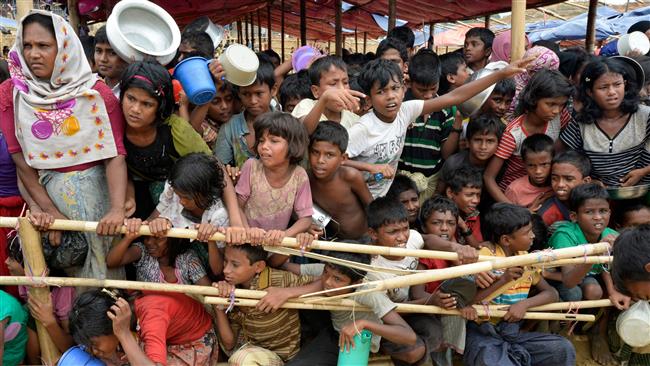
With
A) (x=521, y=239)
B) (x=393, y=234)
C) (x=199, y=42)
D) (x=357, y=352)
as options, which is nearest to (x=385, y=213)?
(x=393, y=234)

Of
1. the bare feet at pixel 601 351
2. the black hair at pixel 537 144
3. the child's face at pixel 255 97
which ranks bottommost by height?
the bare feet at pixel 601 351

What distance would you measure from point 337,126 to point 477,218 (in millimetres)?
1156

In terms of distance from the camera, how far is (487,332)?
2830mm

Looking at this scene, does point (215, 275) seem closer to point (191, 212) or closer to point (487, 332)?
point (191, 212)

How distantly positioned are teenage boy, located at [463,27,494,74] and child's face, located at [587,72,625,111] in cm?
208

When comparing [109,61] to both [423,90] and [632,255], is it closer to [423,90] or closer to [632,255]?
[423,90]

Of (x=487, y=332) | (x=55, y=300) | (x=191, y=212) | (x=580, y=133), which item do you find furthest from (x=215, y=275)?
(x=580, y=133)

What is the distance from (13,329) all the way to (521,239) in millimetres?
2541

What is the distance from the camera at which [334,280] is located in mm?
2510

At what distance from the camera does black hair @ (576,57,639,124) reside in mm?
3244

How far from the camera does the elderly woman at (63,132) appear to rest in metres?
2.39

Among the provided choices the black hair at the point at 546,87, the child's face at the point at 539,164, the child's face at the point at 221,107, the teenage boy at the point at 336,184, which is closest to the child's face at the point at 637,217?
the child's face at the point at 539,164

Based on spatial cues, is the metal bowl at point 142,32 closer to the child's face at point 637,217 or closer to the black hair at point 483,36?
the child's face at point 637,217

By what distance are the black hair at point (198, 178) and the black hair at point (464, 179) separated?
1.47 metres
